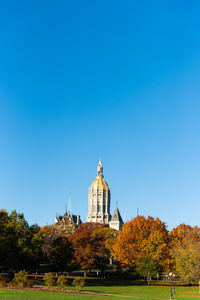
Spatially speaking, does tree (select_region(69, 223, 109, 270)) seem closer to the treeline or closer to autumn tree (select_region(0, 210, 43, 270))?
the treeline

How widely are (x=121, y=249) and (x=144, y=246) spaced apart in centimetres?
472

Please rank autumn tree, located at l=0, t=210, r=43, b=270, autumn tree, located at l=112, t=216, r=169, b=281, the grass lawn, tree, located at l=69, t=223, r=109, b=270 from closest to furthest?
1. the grass lawn
2. autumn tree, located at l=0, t=210, r=43, b=270
3. autumn tree, located at l=112, t=216, r=169, b=281
4. tree, located at l=69, t=223, r=109, b=270

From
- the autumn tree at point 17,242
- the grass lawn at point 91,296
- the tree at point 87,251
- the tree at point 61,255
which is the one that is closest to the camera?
the grass lawn at point 91,296

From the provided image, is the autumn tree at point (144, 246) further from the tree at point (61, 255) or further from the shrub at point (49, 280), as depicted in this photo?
the shrub at point (49, 280)

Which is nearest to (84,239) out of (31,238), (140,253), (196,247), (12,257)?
(140,253)

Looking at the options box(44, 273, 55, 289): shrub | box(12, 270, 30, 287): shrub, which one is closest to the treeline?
box(12, 270, 30, 287): shrub

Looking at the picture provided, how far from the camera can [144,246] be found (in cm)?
6334

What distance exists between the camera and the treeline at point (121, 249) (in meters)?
49.8

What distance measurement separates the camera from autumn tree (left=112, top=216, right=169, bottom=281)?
57781mm

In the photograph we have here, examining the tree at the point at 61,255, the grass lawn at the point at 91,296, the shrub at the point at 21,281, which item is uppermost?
the tree at the point at 61,255

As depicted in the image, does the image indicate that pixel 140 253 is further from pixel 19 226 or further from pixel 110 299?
pixel 110 299

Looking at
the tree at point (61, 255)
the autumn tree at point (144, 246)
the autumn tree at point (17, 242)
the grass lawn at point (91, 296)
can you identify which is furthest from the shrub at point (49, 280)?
the autumn tree at point (144, 246)

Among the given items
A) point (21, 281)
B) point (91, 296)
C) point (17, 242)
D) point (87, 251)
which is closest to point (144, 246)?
point (87, 251)

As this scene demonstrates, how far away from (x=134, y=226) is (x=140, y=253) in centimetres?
657
